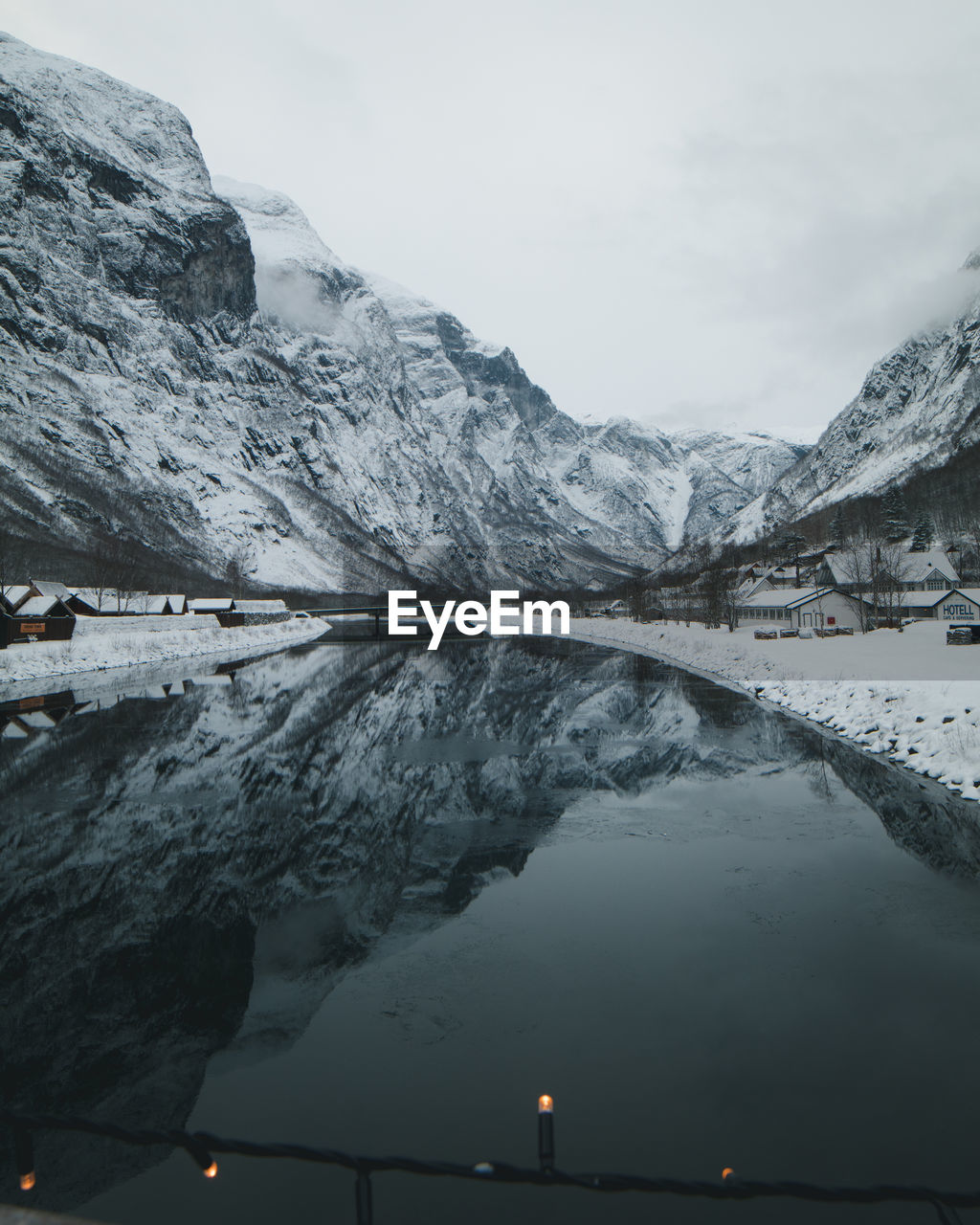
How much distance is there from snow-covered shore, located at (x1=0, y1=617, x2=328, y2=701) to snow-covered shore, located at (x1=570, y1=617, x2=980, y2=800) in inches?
1518

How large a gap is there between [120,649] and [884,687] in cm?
5560

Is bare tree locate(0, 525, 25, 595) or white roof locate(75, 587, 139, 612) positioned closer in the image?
white roof locate(75, 587, 139, 612)

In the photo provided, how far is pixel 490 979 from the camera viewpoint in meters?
10.1

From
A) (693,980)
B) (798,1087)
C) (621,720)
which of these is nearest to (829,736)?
(621,720)

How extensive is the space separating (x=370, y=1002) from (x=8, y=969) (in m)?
4.86

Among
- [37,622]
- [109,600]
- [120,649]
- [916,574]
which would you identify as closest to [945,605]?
[916,574]

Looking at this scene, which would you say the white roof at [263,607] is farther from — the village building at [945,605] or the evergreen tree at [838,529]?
the evergreen tree at [838,529]

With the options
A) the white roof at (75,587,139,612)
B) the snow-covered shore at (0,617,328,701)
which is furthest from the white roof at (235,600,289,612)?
the snow-covered shore at (0,617,328,701)

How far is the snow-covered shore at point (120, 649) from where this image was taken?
162ft

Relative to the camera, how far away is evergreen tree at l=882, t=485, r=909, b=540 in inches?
5965

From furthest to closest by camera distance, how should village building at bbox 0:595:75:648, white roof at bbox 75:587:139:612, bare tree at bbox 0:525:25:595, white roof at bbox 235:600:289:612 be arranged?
1. white roof at bbox 235:600:289:612
2. bare tree at bbox 0:525:25:595
3. white roof at bbox 75:587:139:612
4. village building at bbox 0:595:75:648

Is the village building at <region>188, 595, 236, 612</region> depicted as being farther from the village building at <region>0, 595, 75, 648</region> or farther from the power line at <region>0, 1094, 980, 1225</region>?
the power line at <region>0, 1094, 980, 1225</region>

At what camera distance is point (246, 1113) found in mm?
7461

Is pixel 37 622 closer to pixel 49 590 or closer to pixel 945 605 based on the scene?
pixel 49 590
